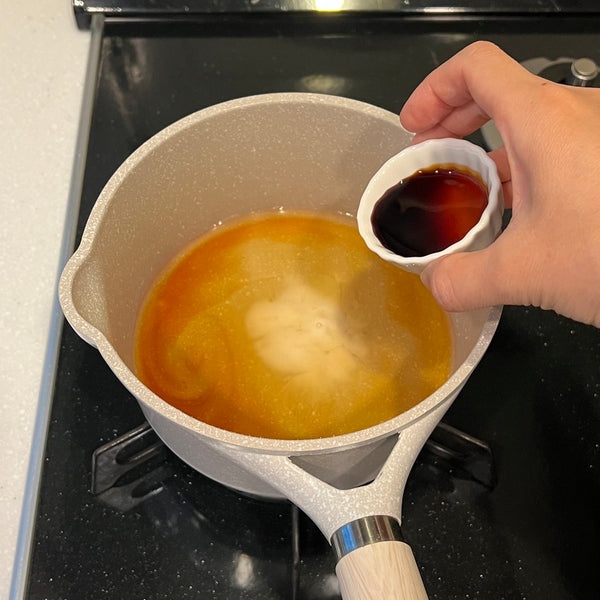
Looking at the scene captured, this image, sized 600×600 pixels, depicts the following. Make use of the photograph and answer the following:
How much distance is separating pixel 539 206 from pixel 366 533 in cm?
26

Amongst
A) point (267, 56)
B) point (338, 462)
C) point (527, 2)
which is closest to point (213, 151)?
point (267, 56)

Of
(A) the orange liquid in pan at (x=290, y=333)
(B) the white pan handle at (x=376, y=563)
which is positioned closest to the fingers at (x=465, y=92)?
(A) the orange liquid in pan at (x=290, y=333)

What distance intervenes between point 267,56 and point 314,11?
0.29 ft

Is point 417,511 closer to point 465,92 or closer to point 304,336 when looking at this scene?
point 304,336

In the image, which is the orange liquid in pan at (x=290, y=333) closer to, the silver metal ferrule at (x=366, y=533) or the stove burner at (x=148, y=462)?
the stove burner at (x=148, y=462)

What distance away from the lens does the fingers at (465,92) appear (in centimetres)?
59

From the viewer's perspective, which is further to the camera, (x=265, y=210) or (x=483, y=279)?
(x=265, y=210)

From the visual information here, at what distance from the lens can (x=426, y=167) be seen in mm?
712

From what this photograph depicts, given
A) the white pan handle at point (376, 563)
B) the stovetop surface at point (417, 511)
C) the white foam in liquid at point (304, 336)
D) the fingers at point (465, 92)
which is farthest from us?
the white foam in liquid at point (304, 336)

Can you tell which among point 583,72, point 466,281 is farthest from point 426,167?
point 583,72

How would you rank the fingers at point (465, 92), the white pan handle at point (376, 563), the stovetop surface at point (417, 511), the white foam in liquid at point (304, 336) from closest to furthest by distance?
the white pan handle at point (376, 563)
the fingers at point (465, 92)
the stovetop surface at point (417, 511)
the white foam in liquid at point (304, 336)

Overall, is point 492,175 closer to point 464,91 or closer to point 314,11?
point 464,91

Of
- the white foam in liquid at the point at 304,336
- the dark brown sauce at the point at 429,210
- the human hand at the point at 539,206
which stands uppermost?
the human hand at the point at 539,206

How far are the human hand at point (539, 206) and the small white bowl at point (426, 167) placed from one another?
35mm
